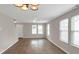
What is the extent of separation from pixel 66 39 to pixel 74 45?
0.59 m

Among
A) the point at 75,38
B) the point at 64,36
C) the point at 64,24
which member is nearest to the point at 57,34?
the point at 64,36

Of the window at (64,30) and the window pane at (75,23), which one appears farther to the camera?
the window at (64,30)

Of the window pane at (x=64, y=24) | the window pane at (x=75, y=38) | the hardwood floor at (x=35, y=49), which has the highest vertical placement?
the window pane at (x=64, y=24)

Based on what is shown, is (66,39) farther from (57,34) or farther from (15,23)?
(15,23)

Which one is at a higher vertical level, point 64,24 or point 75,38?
point 64,24

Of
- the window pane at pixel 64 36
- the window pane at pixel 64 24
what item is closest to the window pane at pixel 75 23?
the window pane at pixel 64 24

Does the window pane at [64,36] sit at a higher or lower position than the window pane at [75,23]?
lower

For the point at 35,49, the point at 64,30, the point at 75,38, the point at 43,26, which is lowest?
the point at 35,49

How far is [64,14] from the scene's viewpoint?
394 centimetres

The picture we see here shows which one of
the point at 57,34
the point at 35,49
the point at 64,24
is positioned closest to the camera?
the point at 35,49

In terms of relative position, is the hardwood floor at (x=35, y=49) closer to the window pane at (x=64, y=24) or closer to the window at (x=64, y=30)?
the window at (x=64, y=30)

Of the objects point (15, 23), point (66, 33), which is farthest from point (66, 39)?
point (15, 23)

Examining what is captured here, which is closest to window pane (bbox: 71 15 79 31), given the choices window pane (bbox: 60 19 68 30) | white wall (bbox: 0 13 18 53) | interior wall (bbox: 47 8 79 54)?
Answer: interior wall (bbox: 47 8 79 54)

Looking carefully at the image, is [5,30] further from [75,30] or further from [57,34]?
[75,30]
